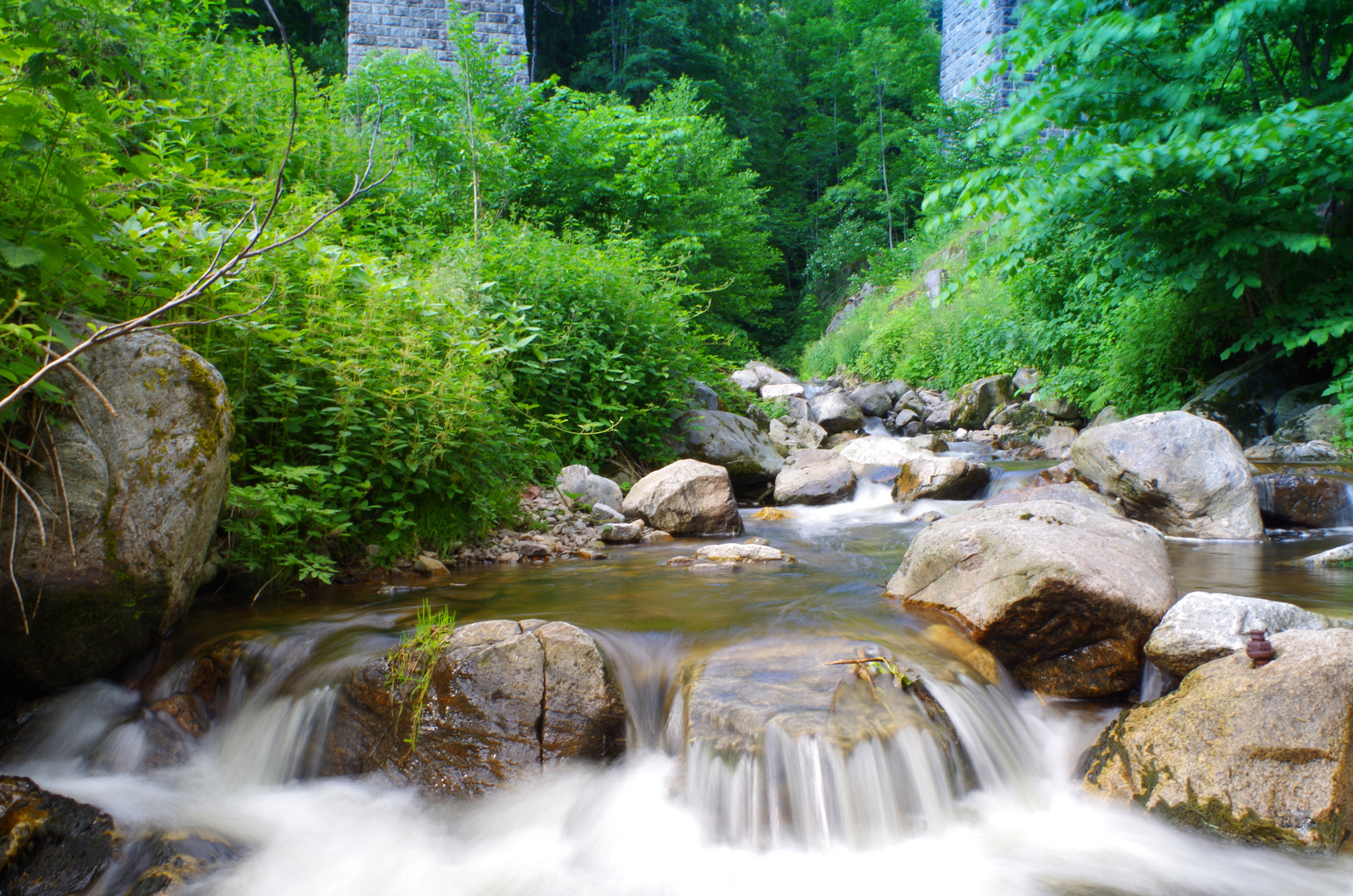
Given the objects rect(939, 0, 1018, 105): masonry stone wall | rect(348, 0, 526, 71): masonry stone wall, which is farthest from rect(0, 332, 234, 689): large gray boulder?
rect(939, 0, 1018, 105): masonry stone wall

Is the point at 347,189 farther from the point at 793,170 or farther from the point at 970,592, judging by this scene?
the point at 793,170

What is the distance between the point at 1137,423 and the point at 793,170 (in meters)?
26.2

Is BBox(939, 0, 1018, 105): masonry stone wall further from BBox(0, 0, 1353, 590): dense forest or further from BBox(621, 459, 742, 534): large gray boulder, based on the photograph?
BBox(621, 459, 742, 534): large gray boulder

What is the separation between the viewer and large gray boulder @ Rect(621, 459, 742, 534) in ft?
21.1

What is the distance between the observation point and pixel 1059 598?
10.8 feet

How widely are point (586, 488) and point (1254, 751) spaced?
16.2ft

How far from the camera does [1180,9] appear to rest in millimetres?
6988

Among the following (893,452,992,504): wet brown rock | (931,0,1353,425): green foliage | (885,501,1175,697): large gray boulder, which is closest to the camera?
(885,501,1175,697): large gray boulder

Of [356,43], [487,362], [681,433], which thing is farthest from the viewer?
[356,43]

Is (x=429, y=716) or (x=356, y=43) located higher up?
(x=356, y=43)

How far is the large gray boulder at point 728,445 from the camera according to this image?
813 centimetres

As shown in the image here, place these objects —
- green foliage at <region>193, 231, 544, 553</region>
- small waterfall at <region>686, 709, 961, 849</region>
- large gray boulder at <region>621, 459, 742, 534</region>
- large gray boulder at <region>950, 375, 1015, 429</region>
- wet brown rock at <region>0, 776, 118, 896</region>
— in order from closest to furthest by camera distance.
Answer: wet brown rock at <region>0, 776, 118, 896</region>, small waterfall at <region>686, 709, 961, 849</region>, green foliage at <region>193, 231, 544, 553</region>, large gray boulder at <region>621, 459, 742, 534</region>, large gray boulder at <region>950, 375, 1015, 429</region>

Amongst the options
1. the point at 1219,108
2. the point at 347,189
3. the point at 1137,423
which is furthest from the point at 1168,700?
the point at 347,189

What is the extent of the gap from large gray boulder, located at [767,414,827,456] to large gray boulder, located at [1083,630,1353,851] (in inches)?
333
